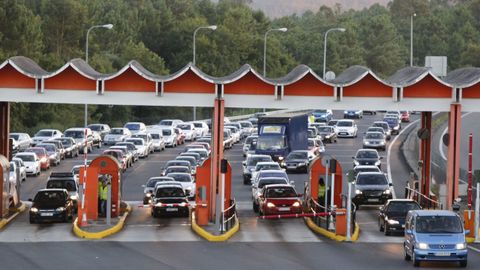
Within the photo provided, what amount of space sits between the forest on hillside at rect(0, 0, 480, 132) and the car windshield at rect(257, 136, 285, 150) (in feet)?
97.2

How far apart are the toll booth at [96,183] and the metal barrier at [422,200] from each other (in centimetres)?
1165

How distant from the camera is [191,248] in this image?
120ft

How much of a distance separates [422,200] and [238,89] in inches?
383

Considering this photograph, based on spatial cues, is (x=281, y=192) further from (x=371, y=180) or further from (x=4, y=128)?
(x=4, y=128)

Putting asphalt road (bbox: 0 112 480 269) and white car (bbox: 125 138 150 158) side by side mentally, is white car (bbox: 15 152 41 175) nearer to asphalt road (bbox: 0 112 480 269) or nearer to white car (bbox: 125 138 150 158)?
white car (bbox: 125 138 150 158)

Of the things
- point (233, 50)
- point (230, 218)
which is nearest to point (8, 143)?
point (230, 218)

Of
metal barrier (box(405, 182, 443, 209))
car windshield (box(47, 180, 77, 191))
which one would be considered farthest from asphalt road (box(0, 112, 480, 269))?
car windshield (box(47, 180, 77, 191))

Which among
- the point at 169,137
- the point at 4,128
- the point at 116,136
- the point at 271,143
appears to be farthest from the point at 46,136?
the point at 4,128

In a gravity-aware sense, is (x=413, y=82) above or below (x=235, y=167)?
above

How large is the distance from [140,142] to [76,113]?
2720cm

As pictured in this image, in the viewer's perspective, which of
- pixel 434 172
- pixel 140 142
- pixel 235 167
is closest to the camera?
pixel 434 172

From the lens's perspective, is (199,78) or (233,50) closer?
(199,78)

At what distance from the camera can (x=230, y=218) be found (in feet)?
137

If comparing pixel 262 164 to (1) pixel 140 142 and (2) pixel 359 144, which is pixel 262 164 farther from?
(2) pixel 359 144
